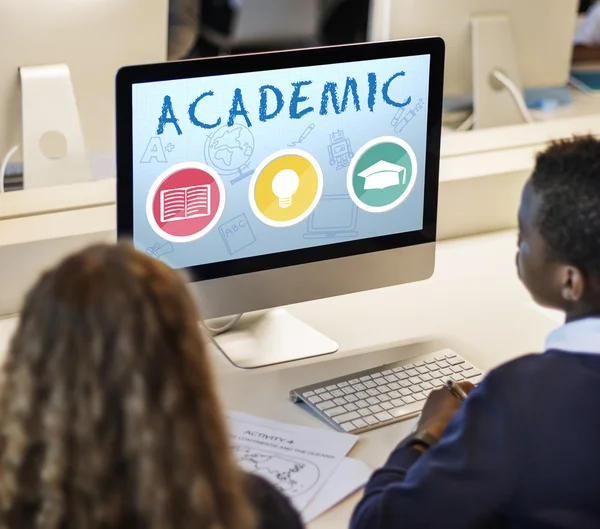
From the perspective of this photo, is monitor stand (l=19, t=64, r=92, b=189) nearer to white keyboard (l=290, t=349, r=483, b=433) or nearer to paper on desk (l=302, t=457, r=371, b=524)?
white keyboard (l=290, t=349, r=483, b=433)

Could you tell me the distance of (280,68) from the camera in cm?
132

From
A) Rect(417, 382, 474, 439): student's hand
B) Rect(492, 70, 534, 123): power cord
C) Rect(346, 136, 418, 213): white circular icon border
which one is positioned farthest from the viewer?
Rect(492, 70, 534, 123): power cord

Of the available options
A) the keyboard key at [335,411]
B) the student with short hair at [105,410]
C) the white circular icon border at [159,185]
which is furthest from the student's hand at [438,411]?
the student with short hair at [105,410]

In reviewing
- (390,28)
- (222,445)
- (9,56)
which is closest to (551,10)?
(390,28)

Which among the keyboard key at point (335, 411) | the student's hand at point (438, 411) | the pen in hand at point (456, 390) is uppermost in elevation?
the pen in hand at point (456, 390)

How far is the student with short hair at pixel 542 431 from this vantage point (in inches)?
37.4

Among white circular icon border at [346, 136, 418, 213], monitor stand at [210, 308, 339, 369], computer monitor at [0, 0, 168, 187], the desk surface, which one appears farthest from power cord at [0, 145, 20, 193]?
white circular icon border at [346, 136, 418, 213]

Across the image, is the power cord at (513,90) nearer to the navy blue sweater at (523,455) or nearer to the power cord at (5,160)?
the power cord at (5,160)

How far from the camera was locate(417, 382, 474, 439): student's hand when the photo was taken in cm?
117

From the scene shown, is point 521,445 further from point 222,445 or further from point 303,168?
point 303,168

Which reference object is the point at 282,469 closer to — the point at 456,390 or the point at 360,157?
the point at 456,390

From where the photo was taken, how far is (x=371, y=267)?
4.85 ft

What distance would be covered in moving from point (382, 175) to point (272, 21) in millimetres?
2730

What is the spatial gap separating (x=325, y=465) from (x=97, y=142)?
3.10 feet
